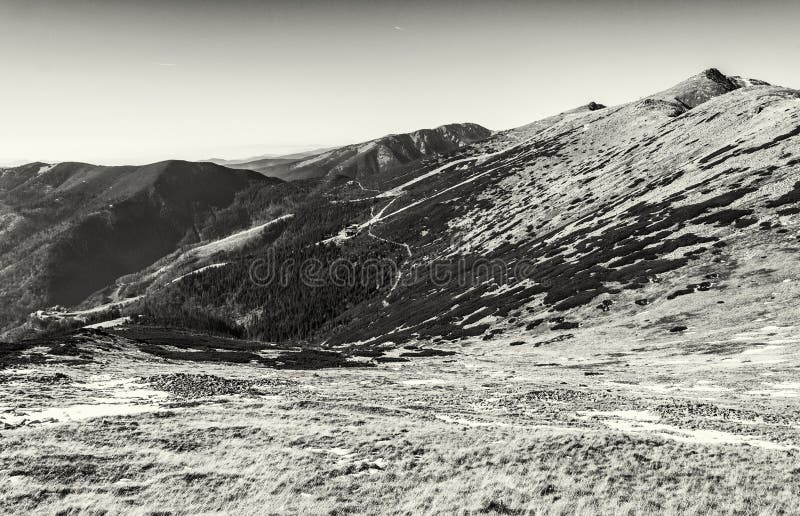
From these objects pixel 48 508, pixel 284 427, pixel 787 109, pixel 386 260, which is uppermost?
pixel 787 109

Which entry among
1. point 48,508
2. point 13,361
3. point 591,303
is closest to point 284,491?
point 48,508

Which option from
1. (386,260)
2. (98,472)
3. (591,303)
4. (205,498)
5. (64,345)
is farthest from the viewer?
(386,260)

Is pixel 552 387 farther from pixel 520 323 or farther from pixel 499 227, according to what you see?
pixel 499 227

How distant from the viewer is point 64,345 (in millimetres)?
53906

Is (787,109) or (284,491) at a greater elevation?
(787,109)

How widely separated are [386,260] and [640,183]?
100 metres

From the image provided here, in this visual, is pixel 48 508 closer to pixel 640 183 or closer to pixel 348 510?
pixel 348 510

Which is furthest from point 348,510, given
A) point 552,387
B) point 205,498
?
point 552,387

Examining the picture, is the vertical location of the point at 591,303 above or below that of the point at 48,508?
below

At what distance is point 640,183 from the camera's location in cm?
12369

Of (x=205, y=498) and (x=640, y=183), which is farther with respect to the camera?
(x=640, y=183)

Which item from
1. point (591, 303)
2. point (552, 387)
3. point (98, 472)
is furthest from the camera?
point (591, 303)

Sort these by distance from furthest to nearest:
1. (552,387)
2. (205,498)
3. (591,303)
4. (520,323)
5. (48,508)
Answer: (520,323) < (591,303) < (552,387) < (205,498) < (48,508)

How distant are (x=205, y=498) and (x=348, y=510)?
540cm
